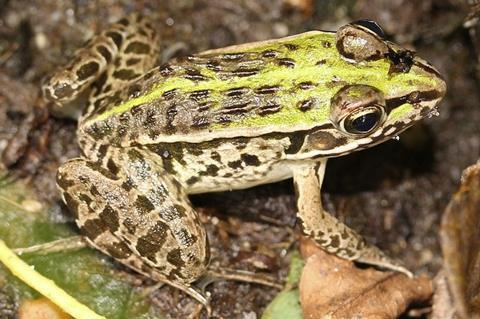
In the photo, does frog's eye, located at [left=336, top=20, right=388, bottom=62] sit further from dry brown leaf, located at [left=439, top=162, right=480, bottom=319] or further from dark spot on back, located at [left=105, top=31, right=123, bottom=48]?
dark spot on back, located at [left=105, top=31, right=123, bottom=48]

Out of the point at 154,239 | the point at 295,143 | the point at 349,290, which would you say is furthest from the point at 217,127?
the point at 349,290

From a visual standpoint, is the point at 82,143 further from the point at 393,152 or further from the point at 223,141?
the point at 393,152

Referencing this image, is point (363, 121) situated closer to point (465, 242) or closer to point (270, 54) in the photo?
point (270, 54)

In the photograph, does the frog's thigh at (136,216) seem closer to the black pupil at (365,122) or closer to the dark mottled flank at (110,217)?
the dark mottled flank at (110,217)

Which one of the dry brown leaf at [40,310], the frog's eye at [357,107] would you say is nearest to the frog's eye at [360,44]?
the frog's eye at [357,107]

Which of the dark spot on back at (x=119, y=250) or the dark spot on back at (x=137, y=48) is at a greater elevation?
the dark spot on back at (x=137, y=48)

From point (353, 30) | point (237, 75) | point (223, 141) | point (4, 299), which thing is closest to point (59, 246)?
point (4, 299)

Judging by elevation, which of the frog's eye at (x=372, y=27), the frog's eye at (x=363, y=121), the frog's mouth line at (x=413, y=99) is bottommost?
the frog's eye at (x=363, y=121)
